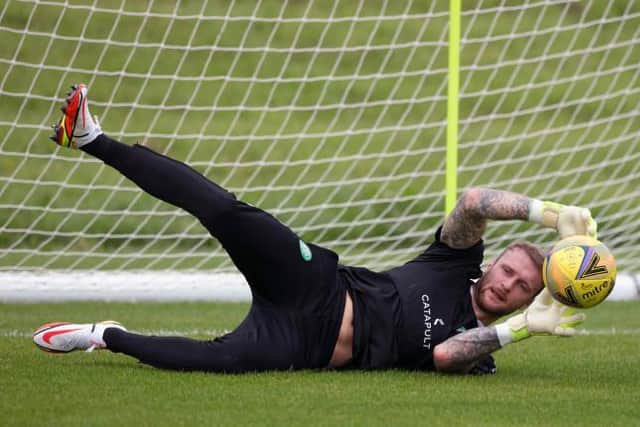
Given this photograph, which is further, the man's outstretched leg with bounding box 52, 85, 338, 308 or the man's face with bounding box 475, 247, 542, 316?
the man's face with bounding box 475, 247, 542, 316

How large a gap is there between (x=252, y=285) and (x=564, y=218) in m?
1.40

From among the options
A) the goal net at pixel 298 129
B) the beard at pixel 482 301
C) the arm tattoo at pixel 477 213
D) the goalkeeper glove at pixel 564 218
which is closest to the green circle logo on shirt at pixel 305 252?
the arm tattoo at pixel 477 213

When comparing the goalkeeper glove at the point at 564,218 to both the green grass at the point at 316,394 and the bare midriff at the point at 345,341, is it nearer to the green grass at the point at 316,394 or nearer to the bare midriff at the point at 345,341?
the green grass at the point at 316,394

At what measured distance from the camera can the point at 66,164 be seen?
12234mm

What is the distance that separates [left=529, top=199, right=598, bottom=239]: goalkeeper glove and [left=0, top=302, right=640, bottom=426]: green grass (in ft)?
2.22

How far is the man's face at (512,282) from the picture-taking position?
505 centimetres

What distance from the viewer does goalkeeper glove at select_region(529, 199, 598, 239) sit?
15.8 feet

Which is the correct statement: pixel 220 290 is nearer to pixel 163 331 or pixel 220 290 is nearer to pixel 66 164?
pixel 163 331

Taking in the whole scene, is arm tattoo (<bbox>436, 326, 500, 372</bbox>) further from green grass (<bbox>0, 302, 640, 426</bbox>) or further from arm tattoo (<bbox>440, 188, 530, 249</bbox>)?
arm tattoo (<bbox>440, 188, 530, 249</bbox>)

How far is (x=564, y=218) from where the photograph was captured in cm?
484

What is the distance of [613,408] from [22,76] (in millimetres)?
8458

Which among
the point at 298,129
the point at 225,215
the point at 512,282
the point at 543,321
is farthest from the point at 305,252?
the point at 298,129

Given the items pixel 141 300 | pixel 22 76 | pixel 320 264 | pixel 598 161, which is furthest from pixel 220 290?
pixel 598 161

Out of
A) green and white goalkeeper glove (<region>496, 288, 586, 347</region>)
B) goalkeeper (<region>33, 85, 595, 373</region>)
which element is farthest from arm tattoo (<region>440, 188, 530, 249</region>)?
green and white goalkeeper glove (<region>496, 288, 586, 347</region>)
